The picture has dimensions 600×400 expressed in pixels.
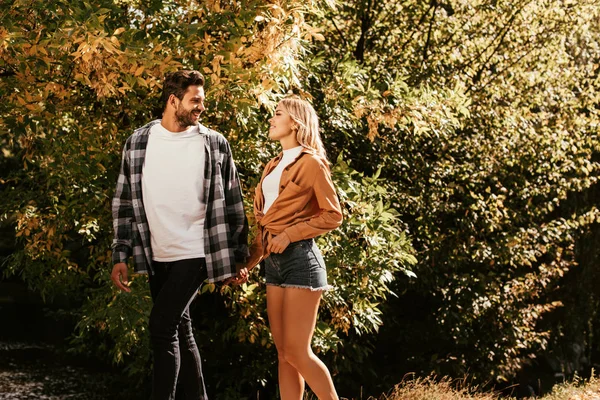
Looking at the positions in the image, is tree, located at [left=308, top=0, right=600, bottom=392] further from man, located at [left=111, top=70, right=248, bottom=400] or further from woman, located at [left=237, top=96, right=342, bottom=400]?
man, located at [left=111, top=70, right=248, bottom=400]

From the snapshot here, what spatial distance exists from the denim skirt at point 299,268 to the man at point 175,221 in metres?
0.22

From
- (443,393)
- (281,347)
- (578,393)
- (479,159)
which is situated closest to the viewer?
(281,347)

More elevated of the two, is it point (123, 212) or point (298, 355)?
point (123, 212)

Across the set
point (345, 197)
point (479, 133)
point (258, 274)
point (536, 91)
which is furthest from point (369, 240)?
point (536, 91)

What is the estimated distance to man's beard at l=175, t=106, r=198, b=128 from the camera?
3.42 metres

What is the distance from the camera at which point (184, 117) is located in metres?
3.43

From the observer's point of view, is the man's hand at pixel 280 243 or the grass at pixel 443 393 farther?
the grass at pixel 443 393

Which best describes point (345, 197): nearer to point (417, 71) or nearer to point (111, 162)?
point (111, 162)

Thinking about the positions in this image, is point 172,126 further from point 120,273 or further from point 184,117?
point 120,273

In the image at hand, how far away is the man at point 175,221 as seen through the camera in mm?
3346

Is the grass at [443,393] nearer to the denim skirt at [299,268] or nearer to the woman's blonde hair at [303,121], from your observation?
the denim skirt at [299,268]

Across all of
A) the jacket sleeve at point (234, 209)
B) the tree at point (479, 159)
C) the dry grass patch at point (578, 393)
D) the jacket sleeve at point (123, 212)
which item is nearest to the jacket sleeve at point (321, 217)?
the jacket sleeve at point (234, 209)

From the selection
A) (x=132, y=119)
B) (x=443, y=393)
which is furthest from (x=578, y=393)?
(x=132, y=119)

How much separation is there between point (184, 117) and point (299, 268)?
0.84 meters
